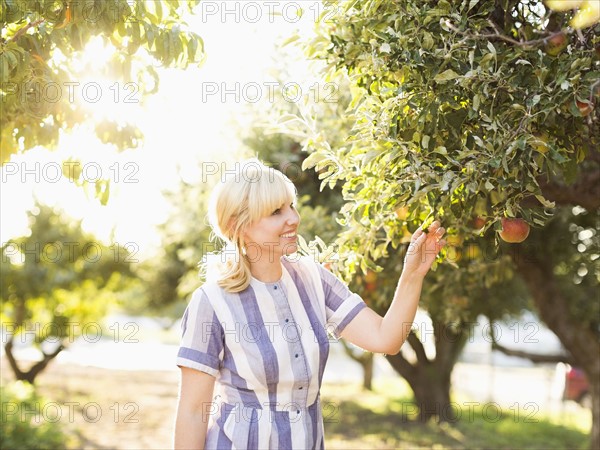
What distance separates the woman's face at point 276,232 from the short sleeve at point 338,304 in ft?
0.95

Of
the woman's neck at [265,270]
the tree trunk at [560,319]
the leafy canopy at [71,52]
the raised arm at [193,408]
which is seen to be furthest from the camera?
the tree trunk at [560,319]

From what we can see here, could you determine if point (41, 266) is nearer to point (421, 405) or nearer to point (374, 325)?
point (421, 405)

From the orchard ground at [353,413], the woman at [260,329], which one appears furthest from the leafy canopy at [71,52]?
the orchard ground at [353,413]

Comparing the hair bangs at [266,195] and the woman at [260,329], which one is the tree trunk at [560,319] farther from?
the hair bangs at [266,195]

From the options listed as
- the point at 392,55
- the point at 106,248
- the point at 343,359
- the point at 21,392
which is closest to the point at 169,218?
the point at 21,392

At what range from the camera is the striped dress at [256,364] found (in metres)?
2.71

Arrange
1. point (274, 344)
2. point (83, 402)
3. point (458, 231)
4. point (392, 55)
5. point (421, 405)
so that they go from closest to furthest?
point (274, 344)
point (392, 55)
point (458, 231)
point (421, 405)
point (83, 402)

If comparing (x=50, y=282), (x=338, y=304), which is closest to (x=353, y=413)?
(x=50, y=282)

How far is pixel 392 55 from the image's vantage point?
3.22 m

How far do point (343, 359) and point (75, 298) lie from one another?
21783 mm

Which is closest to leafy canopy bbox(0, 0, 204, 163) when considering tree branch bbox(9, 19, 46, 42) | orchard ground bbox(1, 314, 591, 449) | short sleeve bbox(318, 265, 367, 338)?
tree branch bbox(9, 19, 46, 42)

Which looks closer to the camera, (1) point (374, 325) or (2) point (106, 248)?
(1) point (374, 325)

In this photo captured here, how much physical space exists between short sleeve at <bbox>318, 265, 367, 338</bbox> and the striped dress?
0.13 m

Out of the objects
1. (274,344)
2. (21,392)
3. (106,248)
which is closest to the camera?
(274,344)
